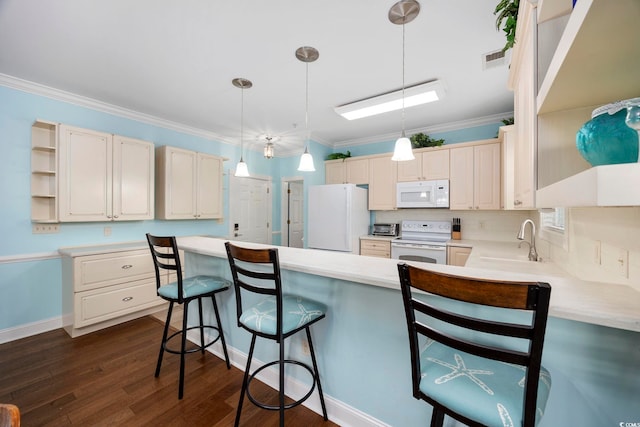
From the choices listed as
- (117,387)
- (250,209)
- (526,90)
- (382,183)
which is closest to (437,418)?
(526,90)

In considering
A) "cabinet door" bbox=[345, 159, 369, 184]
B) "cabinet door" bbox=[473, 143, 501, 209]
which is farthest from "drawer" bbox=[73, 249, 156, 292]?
"cabinet door" bbox=[473, 143, 501, 209]

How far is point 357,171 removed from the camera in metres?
4.41

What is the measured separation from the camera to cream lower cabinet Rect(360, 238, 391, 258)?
384 centimetres

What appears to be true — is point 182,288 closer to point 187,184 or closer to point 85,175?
point 85,175

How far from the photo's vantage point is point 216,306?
6.96 ft

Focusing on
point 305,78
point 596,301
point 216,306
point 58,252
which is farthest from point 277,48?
point 58,252

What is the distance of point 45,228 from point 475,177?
5152 mm

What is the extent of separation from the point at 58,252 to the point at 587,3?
4.25 meters

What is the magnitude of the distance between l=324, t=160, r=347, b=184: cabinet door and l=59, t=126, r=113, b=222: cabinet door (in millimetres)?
3137

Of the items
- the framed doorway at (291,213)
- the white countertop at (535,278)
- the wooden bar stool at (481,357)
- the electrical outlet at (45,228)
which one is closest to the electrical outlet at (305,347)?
the white countertop at (535,278)

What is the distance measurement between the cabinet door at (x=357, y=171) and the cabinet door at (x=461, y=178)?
129 cm

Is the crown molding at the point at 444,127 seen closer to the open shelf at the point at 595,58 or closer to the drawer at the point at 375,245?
the drawer at the point at 375,245

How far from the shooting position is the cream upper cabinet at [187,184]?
3.47 m

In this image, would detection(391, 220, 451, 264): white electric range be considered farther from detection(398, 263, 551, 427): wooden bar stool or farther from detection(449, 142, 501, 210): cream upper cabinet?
detection(398, 263, 551, 427): wooden bar stool
